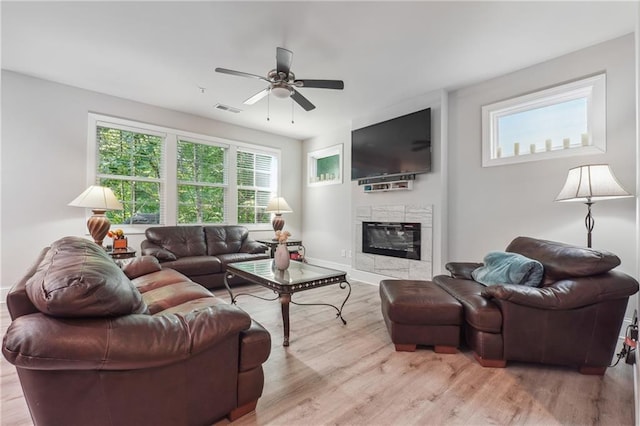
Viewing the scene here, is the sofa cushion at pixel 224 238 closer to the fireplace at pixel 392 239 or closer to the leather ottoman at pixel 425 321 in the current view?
the fireplace at pixel 392 239

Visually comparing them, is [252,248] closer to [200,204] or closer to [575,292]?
[200,204]

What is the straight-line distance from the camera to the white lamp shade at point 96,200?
3328 mm

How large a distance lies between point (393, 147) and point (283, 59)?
7.93ft

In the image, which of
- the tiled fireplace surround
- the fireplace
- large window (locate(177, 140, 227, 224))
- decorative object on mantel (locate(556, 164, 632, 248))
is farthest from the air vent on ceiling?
decorative object on mantel (locate(556, 164, 632, 248))

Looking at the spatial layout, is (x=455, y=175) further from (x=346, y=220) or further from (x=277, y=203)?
(x=277, y=203)

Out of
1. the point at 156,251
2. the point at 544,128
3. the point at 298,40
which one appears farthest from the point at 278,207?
the point at 544,128

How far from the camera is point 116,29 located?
2.60m

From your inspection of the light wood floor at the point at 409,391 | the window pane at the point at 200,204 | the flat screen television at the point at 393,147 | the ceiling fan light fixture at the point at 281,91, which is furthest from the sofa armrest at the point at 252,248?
the ceiling fan light fixture at the point at 281,91

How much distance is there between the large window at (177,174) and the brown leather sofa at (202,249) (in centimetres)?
43

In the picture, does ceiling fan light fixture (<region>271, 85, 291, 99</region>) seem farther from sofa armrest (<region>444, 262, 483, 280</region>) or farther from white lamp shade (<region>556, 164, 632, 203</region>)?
white lamp shade (<region>556, 164, 632, 203</region>)

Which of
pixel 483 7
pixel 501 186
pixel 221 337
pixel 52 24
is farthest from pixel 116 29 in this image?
pixel 501 186

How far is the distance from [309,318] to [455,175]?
8.99 ft

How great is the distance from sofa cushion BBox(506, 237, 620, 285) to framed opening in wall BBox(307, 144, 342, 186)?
11.7 feet

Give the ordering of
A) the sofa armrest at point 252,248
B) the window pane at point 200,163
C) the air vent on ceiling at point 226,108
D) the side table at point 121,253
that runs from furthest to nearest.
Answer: the window pane at point 200,163, the sofa armrest at point 252,248, the air vent on ceiling at point 226,108, the side table at point 121,253
